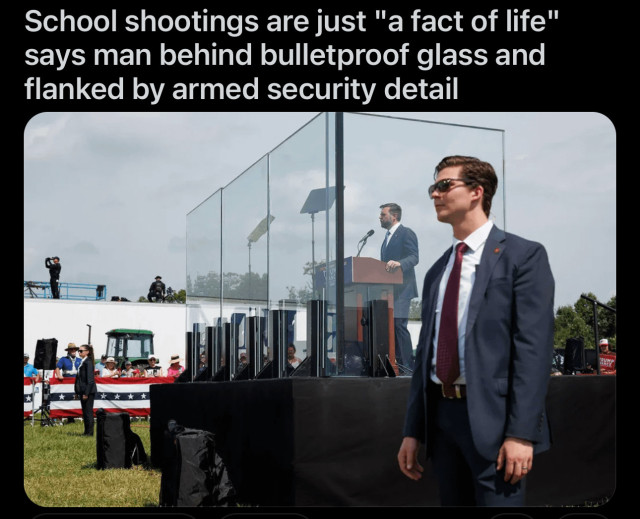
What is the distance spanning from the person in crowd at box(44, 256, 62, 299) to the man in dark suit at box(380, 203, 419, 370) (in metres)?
32.1

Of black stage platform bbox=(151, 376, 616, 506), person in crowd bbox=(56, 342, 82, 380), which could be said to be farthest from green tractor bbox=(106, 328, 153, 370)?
black stage platform bbox=(151, 376, 616, 506)

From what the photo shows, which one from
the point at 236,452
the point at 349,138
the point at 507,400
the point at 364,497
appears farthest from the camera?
the point at 236,452

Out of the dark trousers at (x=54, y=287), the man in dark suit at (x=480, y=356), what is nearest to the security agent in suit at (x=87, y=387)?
the man in dark suit at (x=480, y=356)

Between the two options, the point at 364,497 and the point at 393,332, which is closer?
the point at 364,497

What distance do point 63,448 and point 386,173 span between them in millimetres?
8311

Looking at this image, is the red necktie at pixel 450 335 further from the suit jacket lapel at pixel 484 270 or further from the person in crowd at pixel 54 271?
the person in crowd at pixel 54 271

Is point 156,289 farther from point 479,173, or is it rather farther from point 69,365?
point 479,173

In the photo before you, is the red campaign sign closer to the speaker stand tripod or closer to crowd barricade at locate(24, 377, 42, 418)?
the speaker stand tripod

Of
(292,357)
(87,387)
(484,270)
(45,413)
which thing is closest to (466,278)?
(484,270)

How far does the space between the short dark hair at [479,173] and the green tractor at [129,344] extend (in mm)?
31456

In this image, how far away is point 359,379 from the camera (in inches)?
251

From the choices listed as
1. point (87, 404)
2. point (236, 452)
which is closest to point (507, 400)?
point (236, 452)

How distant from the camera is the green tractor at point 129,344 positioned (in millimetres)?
33969

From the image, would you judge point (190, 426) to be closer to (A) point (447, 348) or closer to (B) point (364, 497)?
(B) point (364, 497)
